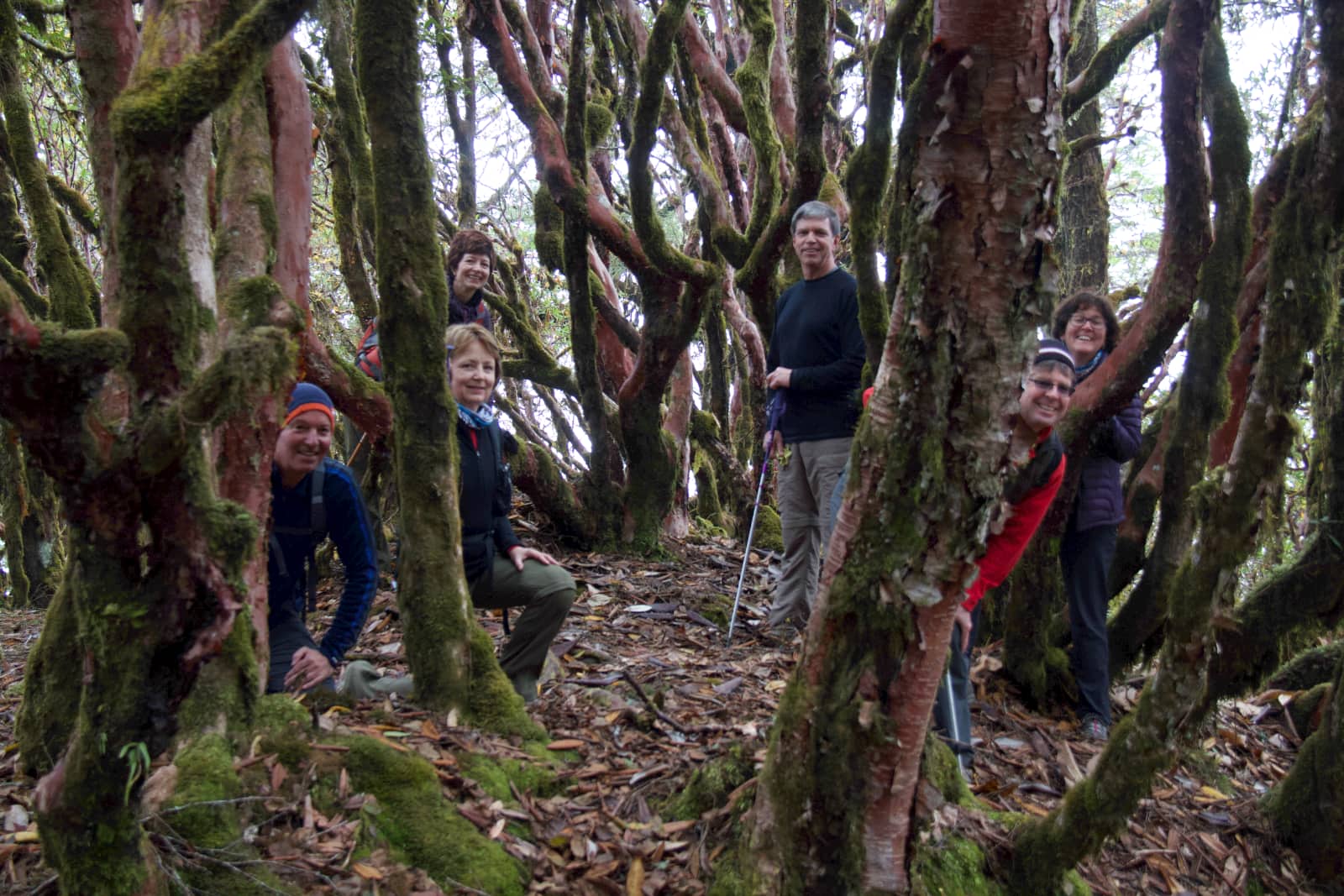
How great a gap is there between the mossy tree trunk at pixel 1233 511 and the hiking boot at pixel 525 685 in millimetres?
2371

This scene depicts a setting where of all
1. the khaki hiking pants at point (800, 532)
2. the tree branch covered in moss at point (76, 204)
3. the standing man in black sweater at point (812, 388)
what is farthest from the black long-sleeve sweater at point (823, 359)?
the tree branch covered in moss at point (76, 204)

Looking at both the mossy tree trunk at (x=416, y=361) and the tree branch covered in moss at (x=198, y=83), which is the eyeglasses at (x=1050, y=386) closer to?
the mossy tree trunk at (x=416, y=361)

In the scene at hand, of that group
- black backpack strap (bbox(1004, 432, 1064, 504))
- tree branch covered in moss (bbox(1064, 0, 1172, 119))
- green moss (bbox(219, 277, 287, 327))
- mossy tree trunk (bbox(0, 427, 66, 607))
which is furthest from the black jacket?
mossy tree trunk (bbox(0, 427, 66, 607))

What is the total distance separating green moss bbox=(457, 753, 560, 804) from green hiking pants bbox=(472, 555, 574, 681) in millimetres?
831

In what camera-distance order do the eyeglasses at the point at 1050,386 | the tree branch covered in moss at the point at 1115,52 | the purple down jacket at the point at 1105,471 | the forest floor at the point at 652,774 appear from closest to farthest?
the forest floor at the point at 652,774 → the eyeglasses at the point at 1050,386 → the purple down jacket at the point at 1105,471 → the tree branch covered in moss at the point at 1115,52

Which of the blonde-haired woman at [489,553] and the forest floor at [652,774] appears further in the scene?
the blonde-haired woman at [489,553]

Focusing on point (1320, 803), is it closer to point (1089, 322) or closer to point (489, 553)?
point (1089, 322)

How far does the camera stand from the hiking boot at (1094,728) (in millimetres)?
5195

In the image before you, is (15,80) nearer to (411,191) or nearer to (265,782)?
(411,191)

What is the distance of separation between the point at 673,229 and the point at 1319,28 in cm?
1125

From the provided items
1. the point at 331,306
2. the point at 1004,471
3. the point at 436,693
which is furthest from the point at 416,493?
the point at 331,306

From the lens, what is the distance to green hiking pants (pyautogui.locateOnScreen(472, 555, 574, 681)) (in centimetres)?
455

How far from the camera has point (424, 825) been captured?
316cm

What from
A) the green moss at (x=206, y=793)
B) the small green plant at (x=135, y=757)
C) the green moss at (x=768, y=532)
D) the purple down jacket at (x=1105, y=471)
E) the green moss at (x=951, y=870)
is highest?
the purple down jacket at (x=1105, y=471)
